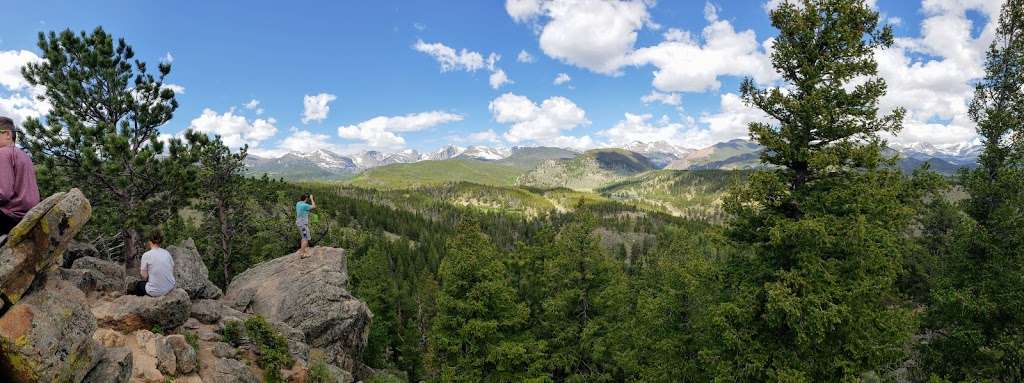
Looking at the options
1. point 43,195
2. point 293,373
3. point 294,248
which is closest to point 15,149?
point 293,373

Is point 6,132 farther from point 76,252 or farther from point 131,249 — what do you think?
point 131,249

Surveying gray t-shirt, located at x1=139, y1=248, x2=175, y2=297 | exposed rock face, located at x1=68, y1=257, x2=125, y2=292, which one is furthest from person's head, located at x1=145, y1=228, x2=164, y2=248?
exposed rock face, located at x1=68, y1=257, x2=125, y2=292

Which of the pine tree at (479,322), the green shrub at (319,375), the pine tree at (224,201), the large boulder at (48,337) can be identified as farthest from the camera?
the pine tree at (224,201)

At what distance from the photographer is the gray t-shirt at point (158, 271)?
12.8 meters

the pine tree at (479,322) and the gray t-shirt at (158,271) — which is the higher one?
the gray t-shirt at (158,271)

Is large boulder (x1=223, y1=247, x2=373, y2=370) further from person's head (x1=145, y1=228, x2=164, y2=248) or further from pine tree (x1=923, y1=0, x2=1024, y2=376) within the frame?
pine tree (x1=923, y1=0, x2=1024, y2=376)

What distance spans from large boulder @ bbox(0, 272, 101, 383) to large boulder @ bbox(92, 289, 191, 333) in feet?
16.3

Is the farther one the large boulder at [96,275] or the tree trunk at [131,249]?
the tree trunk at [131,249]

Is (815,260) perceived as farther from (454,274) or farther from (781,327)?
(454,274)

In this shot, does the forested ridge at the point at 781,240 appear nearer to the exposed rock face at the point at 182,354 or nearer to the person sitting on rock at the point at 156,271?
the person sitting on rock at the point at 156,271

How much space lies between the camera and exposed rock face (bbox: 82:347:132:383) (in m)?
8.27

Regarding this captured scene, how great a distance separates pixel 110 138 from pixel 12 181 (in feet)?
36.1

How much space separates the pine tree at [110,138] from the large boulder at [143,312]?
657cm

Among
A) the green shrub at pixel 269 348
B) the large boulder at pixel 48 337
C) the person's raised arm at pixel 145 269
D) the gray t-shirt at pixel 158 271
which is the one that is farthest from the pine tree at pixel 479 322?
the large boulder at pixel 48 337
